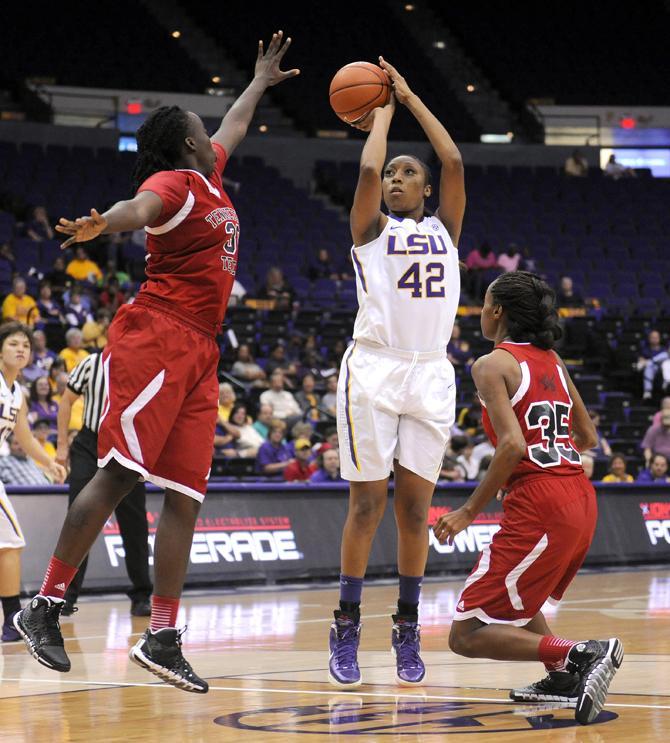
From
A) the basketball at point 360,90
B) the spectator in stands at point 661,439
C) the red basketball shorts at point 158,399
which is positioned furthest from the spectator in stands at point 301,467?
the red basketball shorts at point 158,399

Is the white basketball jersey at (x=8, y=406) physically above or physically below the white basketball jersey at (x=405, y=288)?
below

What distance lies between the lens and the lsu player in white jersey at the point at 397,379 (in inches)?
223

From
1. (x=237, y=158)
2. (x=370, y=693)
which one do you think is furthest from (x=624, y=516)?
(x=237, y=158)

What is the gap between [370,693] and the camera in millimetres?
5199

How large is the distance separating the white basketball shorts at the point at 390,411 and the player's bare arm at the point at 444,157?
2.19 ft

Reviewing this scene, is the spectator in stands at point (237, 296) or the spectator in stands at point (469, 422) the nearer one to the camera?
the spectator in stands at point (469, 422)

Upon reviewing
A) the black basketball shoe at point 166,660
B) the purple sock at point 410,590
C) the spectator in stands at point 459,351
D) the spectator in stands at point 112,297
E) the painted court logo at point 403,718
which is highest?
the spectator in stands at point 112,297

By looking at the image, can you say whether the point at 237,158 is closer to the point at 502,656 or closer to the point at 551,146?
the point at 551,146

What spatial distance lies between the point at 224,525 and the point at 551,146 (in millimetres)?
18901

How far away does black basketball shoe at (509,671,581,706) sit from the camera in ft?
16.0

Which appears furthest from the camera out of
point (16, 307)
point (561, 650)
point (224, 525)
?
point (16, 307)

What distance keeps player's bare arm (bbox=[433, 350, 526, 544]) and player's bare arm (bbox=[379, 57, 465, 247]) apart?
43.5 inches

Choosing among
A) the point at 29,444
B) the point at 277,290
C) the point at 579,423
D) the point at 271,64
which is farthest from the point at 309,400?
the point at 579,423

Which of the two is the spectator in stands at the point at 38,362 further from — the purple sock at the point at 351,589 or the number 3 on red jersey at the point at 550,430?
the number 3 on red jersey at the point at 550,430
